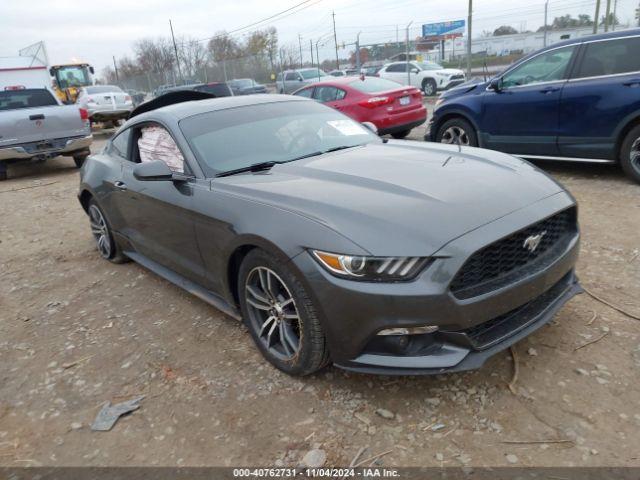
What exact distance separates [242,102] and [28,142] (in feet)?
25.1

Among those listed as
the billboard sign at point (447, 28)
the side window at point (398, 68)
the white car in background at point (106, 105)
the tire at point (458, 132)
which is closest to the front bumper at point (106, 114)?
the white car in background at point (106, 105)

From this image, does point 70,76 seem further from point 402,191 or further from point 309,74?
point 402,191

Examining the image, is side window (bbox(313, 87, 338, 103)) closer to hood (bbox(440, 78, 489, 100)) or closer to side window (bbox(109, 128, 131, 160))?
hood (bbox(440, 78, 489, 100))

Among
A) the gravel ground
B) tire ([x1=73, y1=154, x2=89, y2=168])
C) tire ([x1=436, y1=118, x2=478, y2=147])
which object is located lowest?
the gravel ground

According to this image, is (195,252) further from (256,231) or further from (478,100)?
(478,100)

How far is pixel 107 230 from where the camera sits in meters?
5.07

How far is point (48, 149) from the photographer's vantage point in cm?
1016

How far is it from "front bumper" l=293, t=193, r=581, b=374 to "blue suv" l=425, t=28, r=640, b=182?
406cm

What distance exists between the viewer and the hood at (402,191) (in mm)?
2449

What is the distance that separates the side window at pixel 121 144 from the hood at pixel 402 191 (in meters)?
1.80

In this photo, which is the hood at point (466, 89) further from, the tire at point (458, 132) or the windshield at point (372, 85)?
the windshield at point (372, 85)

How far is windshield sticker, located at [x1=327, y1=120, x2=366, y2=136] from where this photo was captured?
416 centimetres

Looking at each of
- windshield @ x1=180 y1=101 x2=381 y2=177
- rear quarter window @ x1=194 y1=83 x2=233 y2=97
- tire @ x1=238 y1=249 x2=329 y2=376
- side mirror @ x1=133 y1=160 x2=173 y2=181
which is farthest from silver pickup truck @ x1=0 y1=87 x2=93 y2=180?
tire @ x1=238 y1=249 x2=329 y2=376

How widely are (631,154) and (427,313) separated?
474 cm
